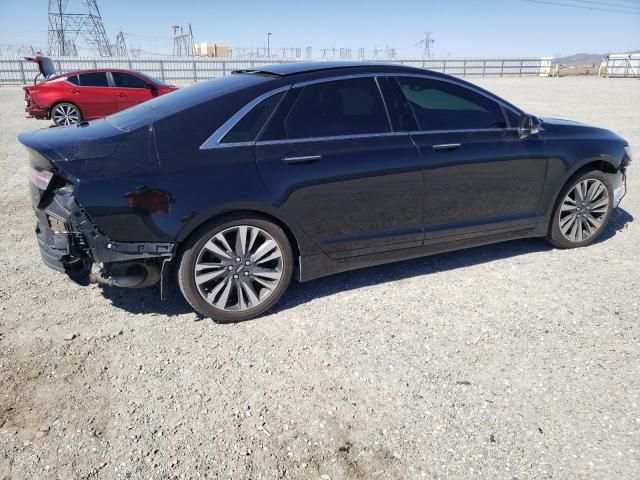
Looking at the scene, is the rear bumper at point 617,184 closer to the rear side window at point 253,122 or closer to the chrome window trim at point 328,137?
the chrome window trim at point 328,137

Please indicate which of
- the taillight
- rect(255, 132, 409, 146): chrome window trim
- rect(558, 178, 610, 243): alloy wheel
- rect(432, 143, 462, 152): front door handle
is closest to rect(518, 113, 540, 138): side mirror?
rect(432, 143, 462, 152): front door handle

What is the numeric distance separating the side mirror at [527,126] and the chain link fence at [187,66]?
2429 centimetres

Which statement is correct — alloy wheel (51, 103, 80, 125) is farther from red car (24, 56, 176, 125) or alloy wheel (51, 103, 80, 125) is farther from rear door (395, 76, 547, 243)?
rear door (395, 76, 547, 243)

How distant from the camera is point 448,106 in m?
4.12

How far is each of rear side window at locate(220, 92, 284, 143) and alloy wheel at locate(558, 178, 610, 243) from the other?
2.89m

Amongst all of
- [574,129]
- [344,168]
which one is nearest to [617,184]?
[574,129]

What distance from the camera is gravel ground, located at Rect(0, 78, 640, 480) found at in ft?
7.79

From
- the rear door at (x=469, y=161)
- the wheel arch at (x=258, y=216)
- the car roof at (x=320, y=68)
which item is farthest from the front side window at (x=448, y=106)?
the wheel arch at (x=258, y=216)

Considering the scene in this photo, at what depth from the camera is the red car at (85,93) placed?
13125 mm

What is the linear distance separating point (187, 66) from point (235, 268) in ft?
104

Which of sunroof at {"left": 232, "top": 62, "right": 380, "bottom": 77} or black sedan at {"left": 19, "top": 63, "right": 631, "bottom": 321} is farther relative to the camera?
sunroof at {"left": 232, "top": 62, "right": 380, "bottom": 77}

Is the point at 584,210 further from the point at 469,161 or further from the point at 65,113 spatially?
the point at 65,113

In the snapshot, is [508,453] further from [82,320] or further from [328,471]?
[82,320]

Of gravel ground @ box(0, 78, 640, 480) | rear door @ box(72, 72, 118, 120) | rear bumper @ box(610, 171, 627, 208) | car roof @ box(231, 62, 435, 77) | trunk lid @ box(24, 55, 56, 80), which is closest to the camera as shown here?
gravel ground @ box(0, 78, 640, 480)
